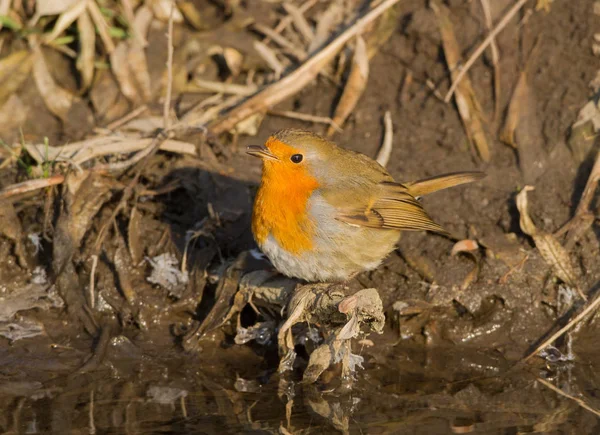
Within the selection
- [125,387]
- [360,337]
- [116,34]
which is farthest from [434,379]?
[116,34]

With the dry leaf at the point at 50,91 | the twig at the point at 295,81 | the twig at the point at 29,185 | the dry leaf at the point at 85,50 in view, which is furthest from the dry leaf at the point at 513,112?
the dry leaf at the point at 50,91

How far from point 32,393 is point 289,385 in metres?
1.51

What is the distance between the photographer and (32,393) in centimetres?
497

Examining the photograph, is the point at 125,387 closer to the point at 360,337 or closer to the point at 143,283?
the point at 143,283

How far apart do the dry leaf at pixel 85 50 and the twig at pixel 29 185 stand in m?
1.51

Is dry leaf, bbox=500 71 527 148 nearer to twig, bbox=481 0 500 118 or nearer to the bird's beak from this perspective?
twig, bbox=481 0 500 118

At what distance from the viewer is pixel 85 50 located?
7.30m

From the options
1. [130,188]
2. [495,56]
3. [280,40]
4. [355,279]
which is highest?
[495,56]

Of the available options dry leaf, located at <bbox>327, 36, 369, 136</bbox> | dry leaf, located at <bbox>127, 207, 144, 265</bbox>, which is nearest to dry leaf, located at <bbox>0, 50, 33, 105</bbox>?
dry leaf, located at <bbox>127, 207, 144, 265</bbox>

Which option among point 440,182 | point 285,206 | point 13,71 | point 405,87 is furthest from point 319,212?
point 13,71

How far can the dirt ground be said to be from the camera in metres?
4.83

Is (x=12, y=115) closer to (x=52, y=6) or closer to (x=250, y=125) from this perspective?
(x=52, y=6)

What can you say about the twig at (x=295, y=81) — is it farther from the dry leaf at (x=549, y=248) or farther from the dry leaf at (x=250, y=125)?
the dry leaf at (x=549, y=248)

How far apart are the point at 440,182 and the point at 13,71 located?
3.81 m
